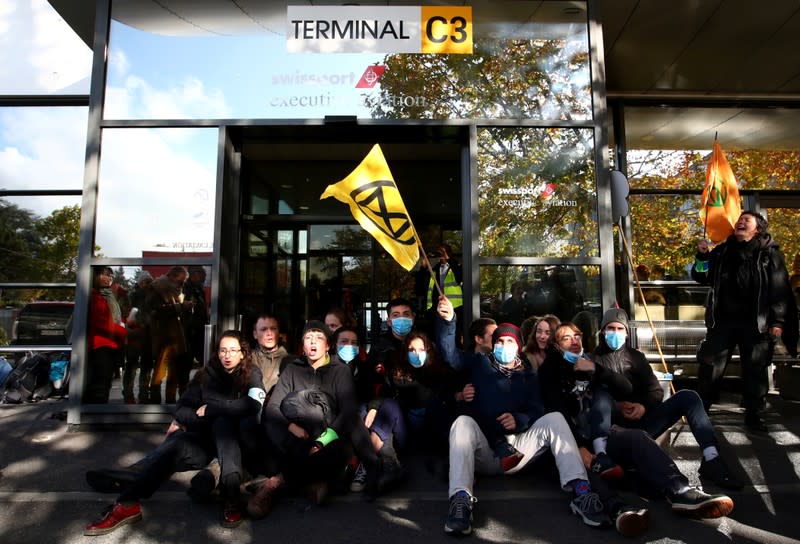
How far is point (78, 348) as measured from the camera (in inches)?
216

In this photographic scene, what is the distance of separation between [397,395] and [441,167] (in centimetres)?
641

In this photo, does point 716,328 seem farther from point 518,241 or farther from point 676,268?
point 676,268

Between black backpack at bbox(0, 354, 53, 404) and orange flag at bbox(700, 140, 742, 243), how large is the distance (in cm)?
844

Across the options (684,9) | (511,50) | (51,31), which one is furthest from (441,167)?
(51,31)

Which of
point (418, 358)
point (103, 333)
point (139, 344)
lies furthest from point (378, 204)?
point (103, 333)

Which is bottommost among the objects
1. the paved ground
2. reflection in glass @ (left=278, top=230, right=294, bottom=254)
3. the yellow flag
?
the paved ground

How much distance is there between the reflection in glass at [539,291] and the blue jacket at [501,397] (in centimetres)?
181

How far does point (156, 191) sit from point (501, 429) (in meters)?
4.41

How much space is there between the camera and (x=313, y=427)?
376cm

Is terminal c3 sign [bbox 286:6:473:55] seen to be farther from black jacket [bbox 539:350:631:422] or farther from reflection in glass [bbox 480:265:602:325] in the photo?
black jacket [bbox 539:350:631:422]

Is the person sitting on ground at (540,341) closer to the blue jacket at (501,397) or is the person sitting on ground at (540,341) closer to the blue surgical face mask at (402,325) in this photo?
the blue jacket at (501,397)

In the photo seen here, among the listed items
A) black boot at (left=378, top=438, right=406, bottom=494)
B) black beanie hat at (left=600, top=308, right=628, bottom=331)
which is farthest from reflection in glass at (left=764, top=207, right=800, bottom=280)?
black boot at (left=378, top=438, right=406, bottom=494)

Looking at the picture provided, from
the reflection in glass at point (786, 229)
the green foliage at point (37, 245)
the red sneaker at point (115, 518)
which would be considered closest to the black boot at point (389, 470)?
the red sneaker at point (115, 518)

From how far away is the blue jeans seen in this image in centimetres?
362
